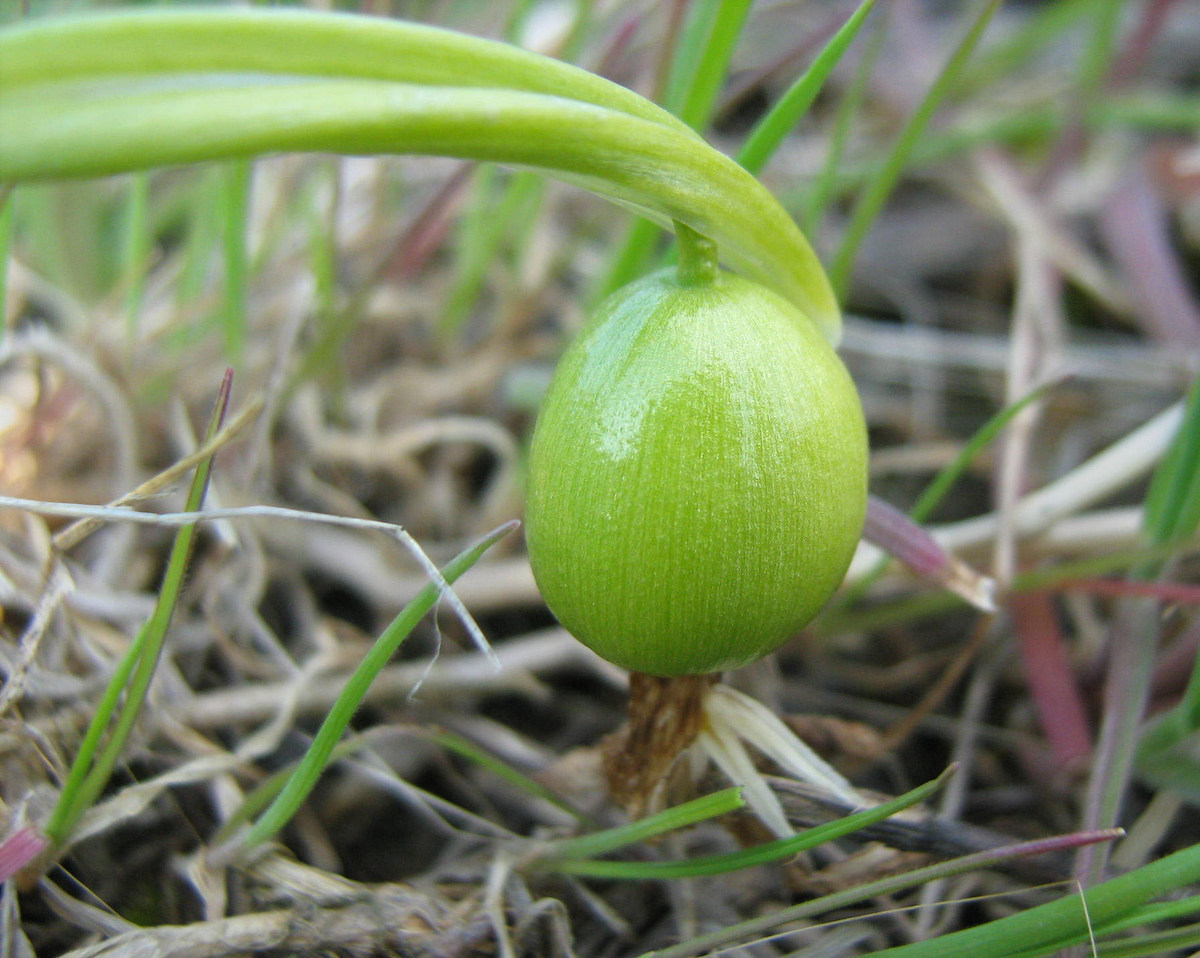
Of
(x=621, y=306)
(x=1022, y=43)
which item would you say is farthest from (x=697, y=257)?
(x=1022, y=43)

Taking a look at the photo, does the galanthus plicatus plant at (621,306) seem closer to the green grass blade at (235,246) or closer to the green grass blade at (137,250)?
the green grass blade at (235,246)

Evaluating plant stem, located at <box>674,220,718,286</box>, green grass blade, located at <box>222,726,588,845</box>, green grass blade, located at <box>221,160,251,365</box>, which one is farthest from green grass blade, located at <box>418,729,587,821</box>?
green grass blade, located at <box>221,160,251,365</box>

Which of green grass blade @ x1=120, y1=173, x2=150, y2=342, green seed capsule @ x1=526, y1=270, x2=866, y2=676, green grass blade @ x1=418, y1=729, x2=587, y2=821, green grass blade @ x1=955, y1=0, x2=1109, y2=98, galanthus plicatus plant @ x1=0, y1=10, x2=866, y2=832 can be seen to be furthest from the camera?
green grass blade @ x1=955, y1=0, x2=1109, y2=98

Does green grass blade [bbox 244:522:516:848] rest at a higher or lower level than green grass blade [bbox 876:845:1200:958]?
higher

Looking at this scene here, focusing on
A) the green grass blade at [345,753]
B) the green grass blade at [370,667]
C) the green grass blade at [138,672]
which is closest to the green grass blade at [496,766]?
the green grass blade at [345,753]

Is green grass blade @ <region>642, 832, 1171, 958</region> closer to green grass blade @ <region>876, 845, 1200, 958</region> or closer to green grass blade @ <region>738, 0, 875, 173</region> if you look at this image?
green grass blade @ <region>876, 845, 1200, 958</region>
